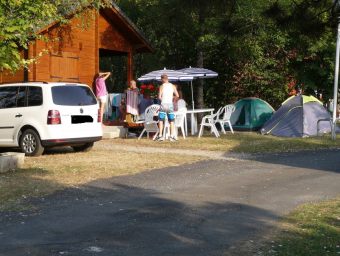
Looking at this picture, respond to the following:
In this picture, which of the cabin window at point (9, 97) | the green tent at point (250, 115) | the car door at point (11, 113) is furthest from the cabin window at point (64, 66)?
the green tent at point (250, 115)

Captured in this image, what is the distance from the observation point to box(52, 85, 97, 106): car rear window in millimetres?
11961

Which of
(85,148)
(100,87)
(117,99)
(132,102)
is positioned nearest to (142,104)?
(132,102)

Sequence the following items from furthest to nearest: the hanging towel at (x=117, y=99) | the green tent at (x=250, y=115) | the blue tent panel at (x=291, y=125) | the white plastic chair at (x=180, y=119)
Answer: the green tent at (x=250, y=115), the hanging towel at (x=117, y=99), the blue tent panel at (x=291, y=125), the white plastic chair at (x=180, y=119)

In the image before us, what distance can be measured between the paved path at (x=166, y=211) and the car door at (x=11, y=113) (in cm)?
419

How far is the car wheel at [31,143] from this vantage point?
11891 millimetres

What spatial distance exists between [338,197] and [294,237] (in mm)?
2462

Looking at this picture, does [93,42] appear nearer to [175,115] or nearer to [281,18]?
[175,115]

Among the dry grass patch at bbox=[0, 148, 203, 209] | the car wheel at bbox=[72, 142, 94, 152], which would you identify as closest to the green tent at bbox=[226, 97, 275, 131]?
the dry grass patch at bbox=[0, 148, 203, 209]

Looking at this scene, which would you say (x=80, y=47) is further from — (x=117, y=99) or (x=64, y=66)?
(x=117, y=99)

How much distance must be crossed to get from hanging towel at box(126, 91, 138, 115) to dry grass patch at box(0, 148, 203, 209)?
513cm

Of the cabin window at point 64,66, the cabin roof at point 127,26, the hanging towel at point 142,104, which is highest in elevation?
the cabin roof at point 127,26

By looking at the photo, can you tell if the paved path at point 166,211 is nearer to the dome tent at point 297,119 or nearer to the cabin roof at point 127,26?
the dome tent at point 297,119

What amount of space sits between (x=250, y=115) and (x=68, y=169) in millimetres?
12141

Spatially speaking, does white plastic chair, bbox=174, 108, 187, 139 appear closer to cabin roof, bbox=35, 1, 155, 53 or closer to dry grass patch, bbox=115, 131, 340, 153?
dry grass patch, bbox=115, 131, 340, 153
